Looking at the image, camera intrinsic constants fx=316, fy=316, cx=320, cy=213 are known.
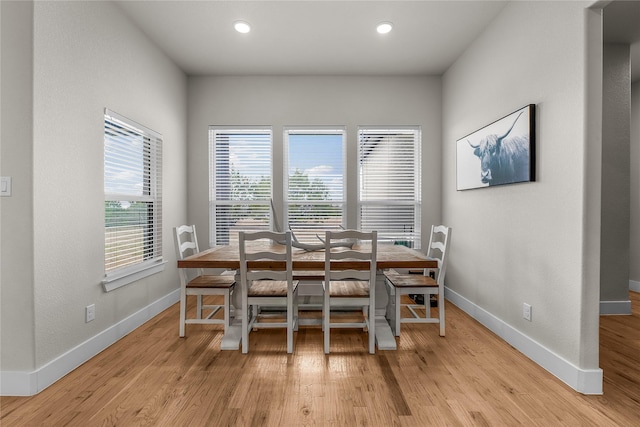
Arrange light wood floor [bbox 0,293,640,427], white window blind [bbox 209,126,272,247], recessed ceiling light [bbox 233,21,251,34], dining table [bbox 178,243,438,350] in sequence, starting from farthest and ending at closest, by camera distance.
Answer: white window blind [bbox 209,126,272,247] < recessed ceiling light [bbox 233,21,251,34] < dining table [bbox 178,243,438,350] < light wood floor [bbox 0,293,640,427]

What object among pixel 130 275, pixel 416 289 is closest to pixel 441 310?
pixel 416 289

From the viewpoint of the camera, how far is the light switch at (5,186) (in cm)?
191

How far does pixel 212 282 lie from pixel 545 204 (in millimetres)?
2708

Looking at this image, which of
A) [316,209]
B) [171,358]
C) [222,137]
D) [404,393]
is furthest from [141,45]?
[404,393]

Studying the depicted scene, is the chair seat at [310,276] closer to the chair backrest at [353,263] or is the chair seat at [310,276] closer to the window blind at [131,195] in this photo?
the chair backrest at [353,263]

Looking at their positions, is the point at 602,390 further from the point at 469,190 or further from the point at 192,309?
the point at 192,309

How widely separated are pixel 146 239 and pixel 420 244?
3.35 meters

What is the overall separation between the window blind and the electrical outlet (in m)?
0.28

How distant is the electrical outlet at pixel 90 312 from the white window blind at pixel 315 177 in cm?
240

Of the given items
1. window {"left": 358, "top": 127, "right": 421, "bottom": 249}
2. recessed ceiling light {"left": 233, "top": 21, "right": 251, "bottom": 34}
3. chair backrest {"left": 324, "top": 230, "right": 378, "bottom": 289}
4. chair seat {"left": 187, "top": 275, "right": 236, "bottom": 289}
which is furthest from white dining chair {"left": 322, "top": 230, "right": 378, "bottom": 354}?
recessed ceiling light {"left": 233, "top": 21, "right": 251, "bottom": 34}

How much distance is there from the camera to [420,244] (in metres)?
4.33

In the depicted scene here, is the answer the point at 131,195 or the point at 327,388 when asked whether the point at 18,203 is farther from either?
the point at 327,388

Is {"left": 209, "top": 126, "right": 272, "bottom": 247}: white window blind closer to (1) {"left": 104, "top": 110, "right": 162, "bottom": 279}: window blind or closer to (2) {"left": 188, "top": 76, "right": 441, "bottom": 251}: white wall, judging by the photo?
(2) {"left": 188, "top": 76, "right": 441, "bottom": 251}: white wall

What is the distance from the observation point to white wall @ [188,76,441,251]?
4.25 m
